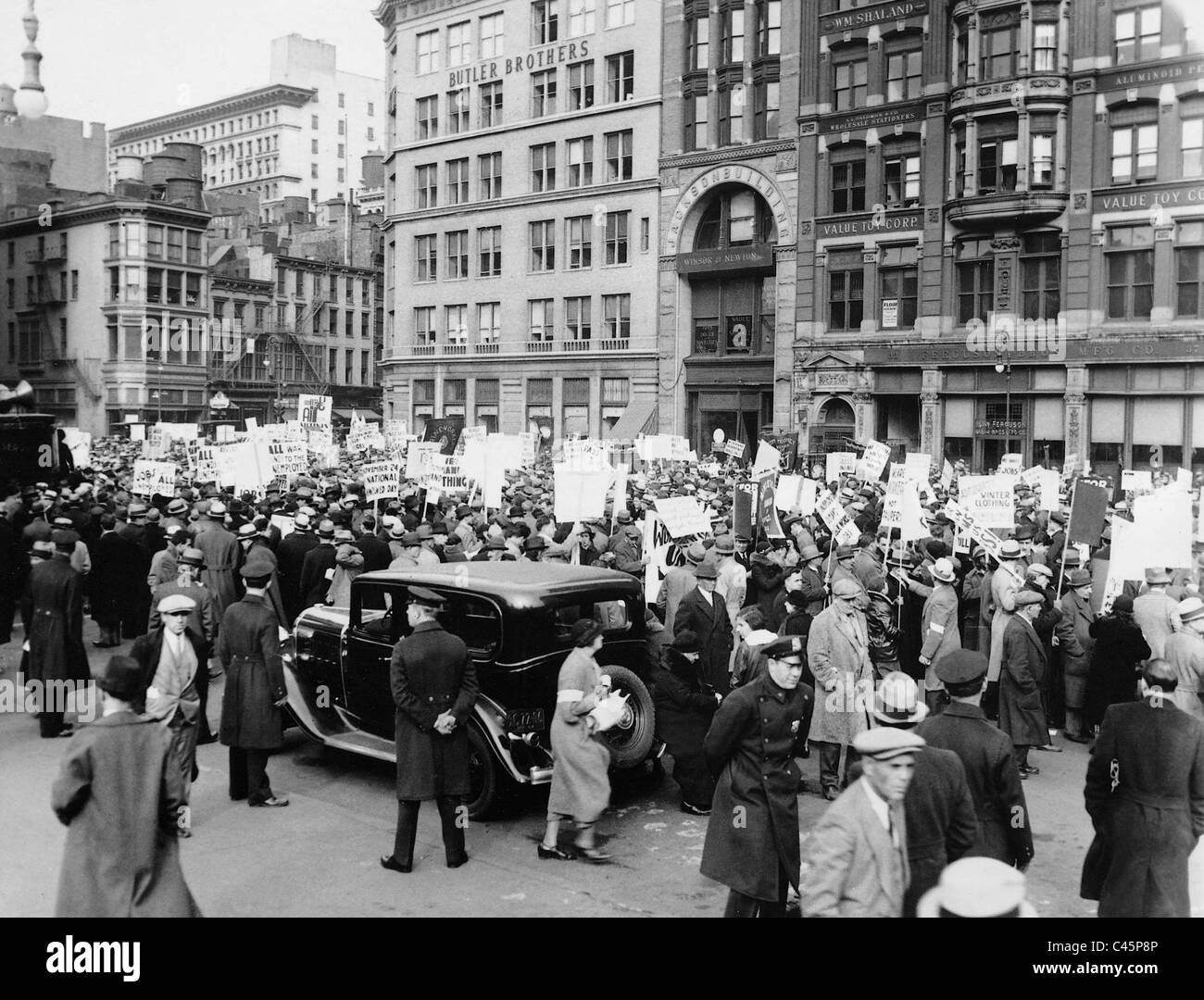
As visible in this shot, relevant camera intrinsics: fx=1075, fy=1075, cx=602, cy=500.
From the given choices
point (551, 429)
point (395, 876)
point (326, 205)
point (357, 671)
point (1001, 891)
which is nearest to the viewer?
point (1001, 891)

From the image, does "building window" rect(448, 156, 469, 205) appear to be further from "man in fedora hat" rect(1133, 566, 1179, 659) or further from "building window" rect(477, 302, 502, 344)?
"man in fedora hat" rect(1133, 566, 1179, 659)

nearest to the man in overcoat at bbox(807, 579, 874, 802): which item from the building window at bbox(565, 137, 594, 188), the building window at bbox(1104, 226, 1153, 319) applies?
the building window at bbox(1104, 226, 1153, 319)

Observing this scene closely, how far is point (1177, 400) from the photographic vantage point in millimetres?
35438

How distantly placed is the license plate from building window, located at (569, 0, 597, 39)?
48.4 meters

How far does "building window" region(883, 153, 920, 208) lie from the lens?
136ft

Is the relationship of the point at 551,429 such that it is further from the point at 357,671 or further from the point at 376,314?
the point at 357,671

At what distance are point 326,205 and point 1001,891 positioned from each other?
80.5 metres

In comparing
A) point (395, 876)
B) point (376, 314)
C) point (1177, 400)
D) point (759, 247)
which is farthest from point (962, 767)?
point (376, 314)

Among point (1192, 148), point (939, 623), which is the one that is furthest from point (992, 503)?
point (1192, 148)

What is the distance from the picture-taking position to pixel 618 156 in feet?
167

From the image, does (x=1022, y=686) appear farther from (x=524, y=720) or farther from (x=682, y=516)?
(x=682, y=516)

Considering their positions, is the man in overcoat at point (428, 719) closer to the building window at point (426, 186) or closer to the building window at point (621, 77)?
the building window at point (621, 77)

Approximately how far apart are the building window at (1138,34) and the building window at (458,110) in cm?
3143

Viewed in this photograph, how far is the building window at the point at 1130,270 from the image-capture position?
1415 inches
